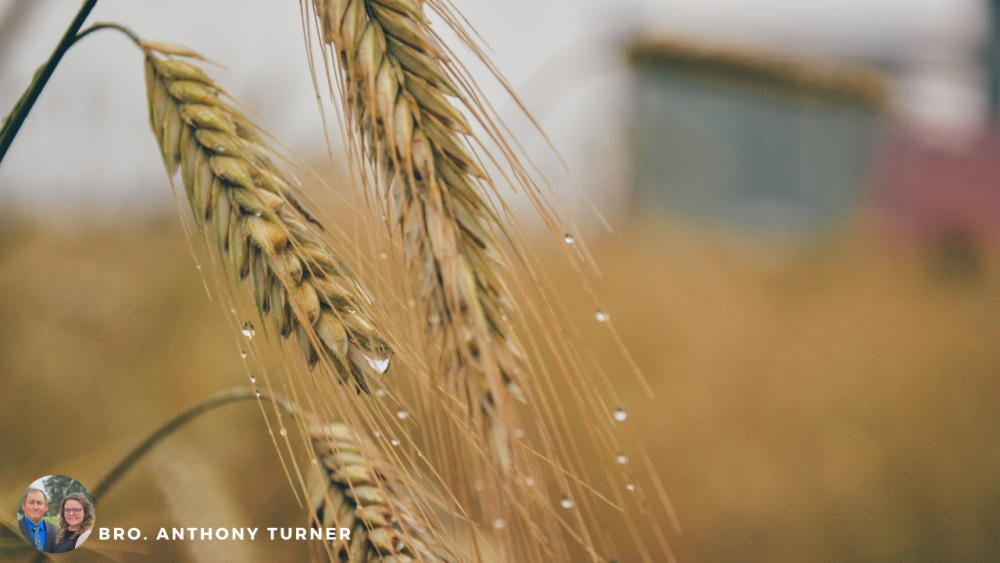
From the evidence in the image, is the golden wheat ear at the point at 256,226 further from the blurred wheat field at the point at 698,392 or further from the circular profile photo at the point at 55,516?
the blurred wheat field at the point at 698,392

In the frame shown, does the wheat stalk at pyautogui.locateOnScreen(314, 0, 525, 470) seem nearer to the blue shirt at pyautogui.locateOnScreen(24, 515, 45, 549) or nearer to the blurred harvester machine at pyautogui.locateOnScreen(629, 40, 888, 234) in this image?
the blue shirt at pyautogui.locateOnScreen(24, 515, 45, 549)

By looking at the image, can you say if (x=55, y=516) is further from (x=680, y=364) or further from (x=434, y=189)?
(x=680, y=364)

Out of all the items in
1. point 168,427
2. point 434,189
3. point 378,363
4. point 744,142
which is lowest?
point 168,427

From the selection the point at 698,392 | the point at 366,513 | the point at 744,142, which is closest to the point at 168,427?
the point at 366,513

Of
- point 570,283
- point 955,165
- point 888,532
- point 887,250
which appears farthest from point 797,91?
point 888,532

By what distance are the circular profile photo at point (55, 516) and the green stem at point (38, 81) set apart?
41 centimetres

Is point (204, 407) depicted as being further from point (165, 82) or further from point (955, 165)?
point (955, 165)

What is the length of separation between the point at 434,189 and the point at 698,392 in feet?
5.85

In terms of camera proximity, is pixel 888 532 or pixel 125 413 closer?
pixel 125 413

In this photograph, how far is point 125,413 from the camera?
3.55 feet

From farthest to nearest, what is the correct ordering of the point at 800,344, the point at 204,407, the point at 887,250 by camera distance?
the point at 887,250
the point at 800,344
the point at 204,407

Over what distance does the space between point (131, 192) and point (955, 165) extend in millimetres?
6742

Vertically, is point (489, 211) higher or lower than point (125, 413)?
higher

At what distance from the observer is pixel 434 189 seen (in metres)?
0.31
